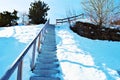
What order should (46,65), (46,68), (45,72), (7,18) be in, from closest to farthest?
(45,72), (46,68), (46,65), (7,18)

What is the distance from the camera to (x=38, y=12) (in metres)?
38.0

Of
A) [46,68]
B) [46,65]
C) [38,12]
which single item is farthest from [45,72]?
[38,12]

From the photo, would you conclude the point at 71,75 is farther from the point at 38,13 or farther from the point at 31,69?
the point at 38,13

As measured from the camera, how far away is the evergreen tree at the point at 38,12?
125 feet

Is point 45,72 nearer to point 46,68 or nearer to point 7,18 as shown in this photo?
point 46,68

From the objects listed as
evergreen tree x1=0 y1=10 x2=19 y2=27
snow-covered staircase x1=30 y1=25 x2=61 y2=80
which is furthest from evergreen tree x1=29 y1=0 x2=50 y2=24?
snow-covered staircase x1=30 y1=25 x2=61 y2=80

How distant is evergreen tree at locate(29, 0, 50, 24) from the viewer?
125 feet

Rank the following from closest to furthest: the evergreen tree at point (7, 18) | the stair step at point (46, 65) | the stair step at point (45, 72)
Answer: the stair step at point (45, 72) < the stair step at point (46, 65) < the evergreen tree at point (7, 18)

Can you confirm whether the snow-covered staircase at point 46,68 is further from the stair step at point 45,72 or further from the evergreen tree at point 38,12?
the evergreen tree at point 38,12

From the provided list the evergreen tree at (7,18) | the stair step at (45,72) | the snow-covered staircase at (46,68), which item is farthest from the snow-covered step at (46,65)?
the evergreen tree at (7,18)

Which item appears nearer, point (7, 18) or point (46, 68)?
point (46, 68)

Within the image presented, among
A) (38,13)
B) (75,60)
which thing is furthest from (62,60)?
(38,13)

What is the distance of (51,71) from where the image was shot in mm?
8648

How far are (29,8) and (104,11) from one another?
38.2 ft
